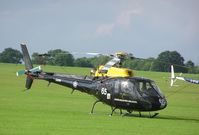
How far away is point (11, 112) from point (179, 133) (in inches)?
346

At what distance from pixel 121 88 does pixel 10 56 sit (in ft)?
427

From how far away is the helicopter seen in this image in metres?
28.9

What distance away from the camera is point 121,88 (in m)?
29.6

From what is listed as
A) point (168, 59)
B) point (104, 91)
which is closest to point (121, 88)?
point (104, 91)

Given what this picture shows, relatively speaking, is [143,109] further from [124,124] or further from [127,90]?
[124,124]

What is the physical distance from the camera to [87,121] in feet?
85.1

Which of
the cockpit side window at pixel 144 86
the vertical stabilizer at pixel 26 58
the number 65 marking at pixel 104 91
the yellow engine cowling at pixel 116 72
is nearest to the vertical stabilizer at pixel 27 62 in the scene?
the vertical stabilizer at pixel 26 58

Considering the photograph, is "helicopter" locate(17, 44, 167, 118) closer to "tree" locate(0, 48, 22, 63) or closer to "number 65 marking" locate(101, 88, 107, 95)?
"number 65 marking" locate(101, 88, 107, 95)

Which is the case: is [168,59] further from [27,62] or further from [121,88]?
[121,88]

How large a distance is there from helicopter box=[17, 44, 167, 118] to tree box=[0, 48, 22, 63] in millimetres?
121836

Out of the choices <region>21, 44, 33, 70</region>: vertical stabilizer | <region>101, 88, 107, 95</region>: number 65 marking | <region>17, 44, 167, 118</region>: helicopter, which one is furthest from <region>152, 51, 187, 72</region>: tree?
<region>101, 88, 107, 95</region>: number 65 marking

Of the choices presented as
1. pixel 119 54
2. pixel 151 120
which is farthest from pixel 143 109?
pixel 119 54

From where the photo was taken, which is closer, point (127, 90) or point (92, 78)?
point (127, 90)

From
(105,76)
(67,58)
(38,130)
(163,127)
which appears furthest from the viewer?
(67,58)
